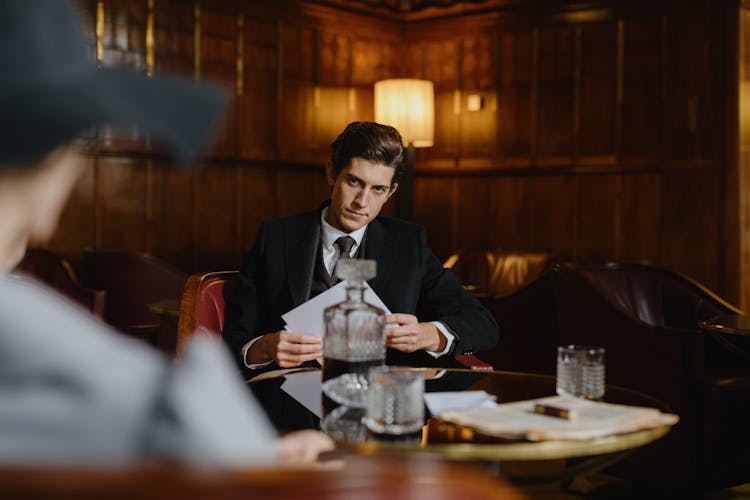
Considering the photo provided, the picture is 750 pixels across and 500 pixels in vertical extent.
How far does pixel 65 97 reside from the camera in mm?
772

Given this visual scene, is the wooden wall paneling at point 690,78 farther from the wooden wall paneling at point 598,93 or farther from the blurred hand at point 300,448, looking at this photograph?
the blurred hand at point 300,448

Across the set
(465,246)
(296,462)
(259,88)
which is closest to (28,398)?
(296,462)

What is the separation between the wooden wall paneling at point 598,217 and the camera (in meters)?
7.39

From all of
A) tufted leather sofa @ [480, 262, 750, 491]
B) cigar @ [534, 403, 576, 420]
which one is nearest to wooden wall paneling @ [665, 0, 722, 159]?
tufted leather sofa @ [480, 262, 750, 491]

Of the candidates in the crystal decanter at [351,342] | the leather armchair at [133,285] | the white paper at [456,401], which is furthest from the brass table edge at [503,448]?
the leather armchair at [133,285]

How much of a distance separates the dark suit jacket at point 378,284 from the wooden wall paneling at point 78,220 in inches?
165

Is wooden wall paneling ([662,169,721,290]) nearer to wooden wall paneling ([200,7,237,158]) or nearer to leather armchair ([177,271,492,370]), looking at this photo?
wooden wall paneling ([200,7,237,158])

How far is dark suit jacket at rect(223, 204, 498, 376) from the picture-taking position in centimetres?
269

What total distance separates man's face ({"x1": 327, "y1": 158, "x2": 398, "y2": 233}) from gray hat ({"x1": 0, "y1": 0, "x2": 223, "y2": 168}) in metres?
1.84

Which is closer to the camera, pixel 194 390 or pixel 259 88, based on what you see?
pixel 194 390

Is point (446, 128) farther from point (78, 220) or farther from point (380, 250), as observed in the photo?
point (380, 250)

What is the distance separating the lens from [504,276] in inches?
281

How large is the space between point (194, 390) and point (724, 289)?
646 cm

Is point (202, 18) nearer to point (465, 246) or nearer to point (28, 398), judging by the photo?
point (465, 246)
